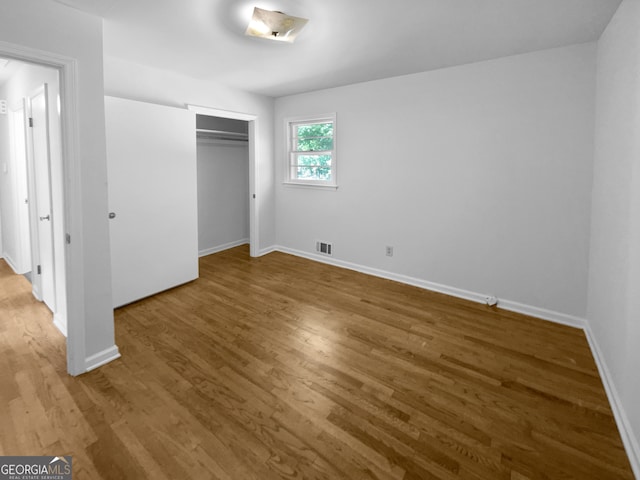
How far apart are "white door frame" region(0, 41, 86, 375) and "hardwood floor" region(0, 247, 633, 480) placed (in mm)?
268

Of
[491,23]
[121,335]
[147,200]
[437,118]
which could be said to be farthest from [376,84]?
[121,335]

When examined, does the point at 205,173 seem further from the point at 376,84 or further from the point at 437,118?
the point at 437,118

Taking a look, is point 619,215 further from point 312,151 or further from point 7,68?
point 7,68

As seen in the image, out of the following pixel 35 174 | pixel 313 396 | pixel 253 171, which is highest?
pixel 253 171

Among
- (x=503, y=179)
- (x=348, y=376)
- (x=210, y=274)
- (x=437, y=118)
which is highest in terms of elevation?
(x=437, y=118)

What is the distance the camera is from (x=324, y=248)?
193 inches

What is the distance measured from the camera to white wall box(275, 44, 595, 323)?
290 cm

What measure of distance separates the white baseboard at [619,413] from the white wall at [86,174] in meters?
3.16

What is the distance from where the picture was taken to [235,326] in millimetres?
2941

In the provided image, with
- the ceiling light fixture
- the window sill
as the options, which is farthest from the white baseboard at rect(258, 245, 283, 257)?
the ceiling light fixture

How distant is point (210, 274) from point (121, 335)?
1641 mm

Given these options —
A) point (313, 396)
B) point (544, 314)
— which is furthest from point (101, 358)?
point (544, 314)

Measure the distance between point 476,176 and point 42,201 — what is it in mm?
4284

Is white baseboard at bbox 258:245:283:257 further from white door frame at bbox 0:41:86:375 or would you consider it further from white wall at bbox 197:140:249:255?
white door frame at bbox 0:41:86:375
